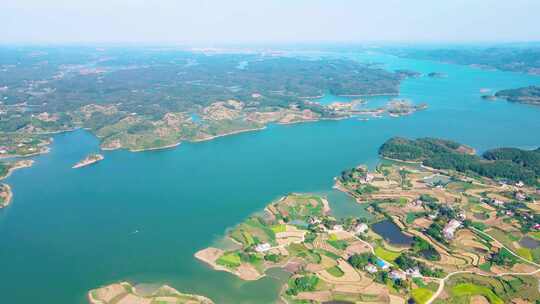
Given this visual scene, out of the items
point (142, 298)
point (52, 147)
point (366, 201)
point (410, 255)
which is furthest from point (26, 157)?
point (410, 255)

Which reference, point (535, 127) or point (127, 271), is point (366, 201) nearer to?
point (127, 271)

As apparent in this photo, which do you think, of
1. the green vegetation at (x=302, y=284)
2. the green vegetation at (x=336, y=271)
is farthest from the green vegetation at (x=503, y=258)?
the green vegetation at (x=302, y=284)

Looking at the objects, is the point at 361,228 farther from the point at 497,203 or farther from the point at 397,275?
the point at 497,203

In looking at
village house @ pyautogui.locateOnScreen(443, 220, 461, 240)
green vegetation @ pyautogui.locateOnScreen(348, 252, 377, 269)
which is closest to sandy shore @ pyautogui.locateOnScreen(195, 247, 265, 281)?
green vegetation @ pyautogui.locateOnScreen(348, 252, 377, 269)

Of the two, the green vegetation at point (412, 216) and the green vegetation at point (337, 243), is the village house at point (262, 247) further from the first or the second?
the green vegetation at point (412, 216)

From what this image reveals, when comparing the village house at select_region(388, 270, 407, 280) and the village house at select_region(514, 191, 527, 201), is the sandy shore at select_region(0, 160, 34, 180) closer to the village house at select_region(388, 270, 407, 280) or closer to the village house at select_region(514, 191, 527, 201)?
the village house at select_region(388, 270, 407, 280)

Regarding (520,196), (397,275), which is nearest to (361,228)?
(397,275)
